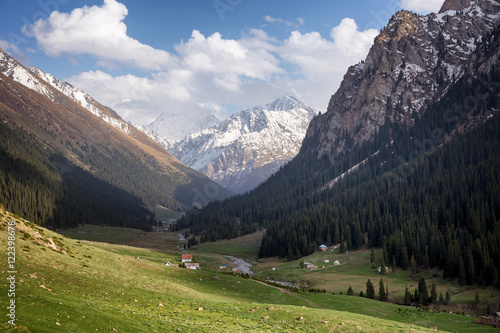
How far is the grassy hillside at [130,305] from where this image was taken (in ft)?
96.2

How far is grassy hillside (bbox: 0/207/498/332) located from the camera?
96.2 feet

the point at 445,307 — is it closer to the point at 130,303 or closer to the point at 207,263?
the point at 130,303

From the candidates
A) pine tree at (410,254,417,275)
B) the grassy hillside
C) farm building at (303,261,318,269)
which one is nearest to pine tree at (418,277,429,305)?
the grassy hillside

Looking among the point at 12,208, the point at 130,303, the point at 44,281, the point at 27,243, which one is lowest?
the point at 130,303

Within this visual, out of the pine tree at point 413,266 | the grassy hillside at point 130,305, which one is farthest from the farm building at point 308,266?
the grassy hillside at point 130,305

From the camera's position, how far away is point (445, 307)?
8194 cm

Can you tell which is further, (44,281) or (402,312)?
(402,312)

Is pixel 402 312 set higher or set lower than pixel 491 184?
lower

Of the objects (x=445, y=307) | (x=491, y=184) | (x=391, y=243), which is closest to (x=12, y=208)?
(x=391, y=243)

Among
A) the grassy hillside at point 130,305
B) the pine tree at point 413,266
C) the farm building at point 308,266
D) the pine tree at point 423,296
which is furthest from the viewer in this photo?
the farm building at point 308,266

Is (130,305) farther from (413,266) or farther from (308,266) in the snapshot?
(308,266)

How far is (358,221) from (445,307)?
92786mm

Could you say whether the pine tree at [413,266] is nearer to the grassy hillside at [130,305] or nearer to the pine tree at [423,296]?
the pine tree at [423,296]

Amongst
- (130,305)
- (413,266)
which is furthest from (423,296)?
(130,305)
